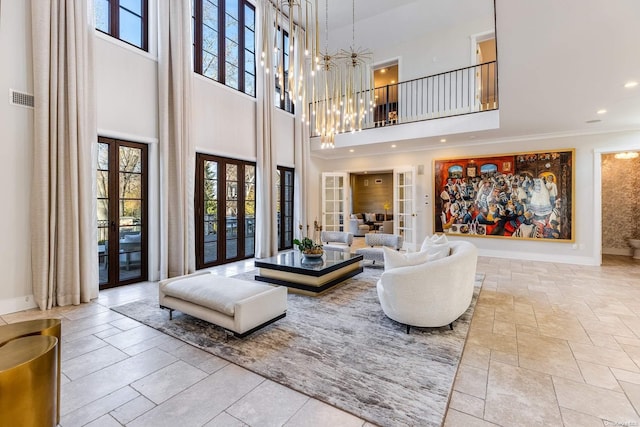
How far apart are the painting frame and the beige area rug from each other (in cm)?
429

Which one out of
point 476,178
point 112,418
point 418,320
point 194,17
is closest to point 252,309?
point 112,418

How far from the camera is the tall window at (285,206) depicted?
317 inches

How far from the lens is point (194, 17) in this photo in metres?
5.70

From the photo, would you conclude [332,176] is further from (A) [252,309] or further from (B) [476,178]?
(A) [252,309]

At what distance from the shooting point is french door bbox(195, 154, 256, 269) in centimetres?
591

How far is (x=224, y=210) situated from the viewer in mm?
6355

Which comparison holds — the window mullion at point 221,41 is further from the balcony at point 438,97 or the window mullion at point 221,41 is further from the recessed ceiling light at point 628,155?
the recessed ceiling light at point 628,155

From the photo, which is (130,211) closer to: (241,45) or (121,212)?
(121,212)

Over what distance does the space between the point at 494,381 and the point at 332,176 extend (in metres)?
7.57

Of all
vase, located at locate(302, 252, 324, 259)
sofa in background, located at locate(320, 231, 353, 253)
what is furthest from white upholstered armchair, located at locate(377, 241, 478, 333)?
sofa in background, located at locate(320, 231, 353, 253)

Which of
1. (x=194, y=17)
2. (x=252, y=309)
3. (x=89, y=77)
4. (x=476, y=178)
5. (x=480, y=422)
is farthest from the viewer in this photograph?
(x=476, y=178)

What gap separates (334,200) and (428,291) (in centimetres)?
658

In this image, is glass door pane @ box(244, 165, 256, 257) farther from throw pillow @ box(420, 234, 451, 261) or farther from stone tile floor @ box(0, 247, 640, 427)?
throw pillow @ box(420, 234, 451, 261)

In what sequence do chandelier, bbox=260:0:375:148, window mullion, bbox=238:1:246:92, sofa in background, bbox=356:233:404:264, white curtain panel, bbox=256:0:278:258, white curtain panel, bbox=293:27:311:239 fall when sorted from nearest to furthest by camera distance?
1. chandelier, bbox=260:0:375:148
2. sofa in background, bbox=356:233:404:264
3. window mullion, bbox=238:1:246:92
4. white curtain panel, bbox=256:0:278:258
5. white curtain panel, bbox=293:27:311:239
